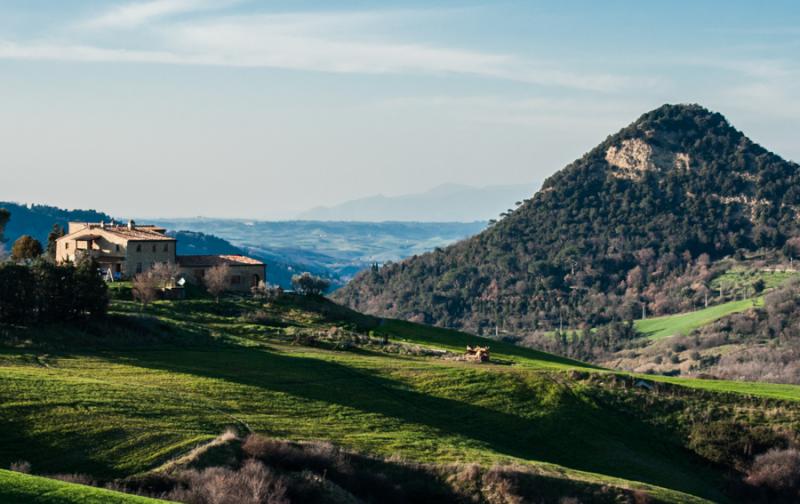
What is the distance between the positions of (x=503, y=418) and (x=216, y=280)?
115 feet

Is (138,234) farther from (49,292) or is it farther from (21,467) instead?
(21,467)

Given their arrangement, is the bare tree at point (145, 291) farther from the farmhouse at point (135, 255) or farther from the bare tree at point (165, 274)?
the farmhouse at point (135, 255)

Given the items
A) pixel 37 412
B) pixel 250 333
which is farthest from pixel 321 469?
pixel 250 333

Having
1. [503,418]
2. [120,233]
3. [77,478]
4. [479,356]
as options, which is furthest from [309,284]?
[77,478]

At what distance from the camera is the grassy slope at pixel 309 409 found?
34.5 metres

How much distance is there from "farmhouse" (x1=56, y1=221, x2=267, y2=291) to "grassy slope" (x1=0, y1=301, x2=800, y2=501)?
15.3 meters

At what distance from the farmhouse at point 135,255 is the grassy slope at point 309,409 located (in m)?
15.3

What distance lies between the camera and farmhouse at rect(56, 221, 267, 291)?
77312 mm

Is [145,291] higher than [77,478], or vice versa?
[145,291]

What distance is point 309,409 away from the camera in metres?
43.2

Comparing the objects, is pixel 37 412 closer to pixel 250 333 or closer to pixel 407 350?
pixel 250 333

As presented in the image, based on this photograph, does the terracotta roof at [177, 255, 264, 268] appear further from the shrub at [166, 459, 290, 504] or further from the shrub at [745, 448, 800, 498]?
the shrub at [166, 459, 290, 504]

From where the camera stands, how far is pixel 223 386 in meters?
44.2

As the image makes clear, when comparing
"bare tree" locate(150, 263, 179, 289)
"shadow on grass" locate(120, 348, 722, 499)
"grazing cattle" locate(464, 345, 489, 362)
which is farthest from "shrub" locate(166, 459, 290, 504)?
"bare tree" locate(150, 263, 179, 289)
